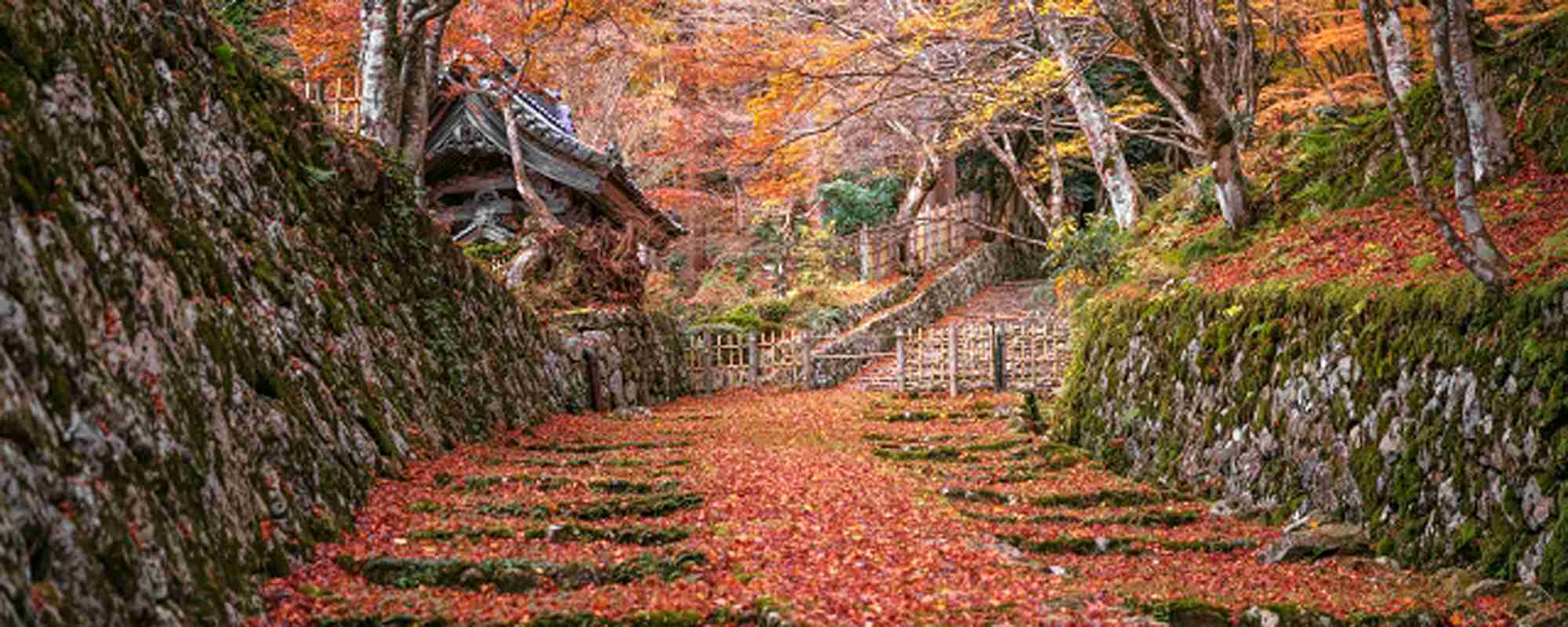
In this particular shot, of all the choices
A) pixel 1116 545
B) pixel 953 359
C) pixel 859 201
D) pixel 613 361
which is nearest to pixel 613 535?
pixel 1116 545

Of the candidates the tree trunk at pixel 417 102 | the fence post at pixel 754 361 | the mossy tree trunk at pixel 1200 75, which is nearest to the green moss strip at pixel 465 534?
the tree trunk at pixel 417 102

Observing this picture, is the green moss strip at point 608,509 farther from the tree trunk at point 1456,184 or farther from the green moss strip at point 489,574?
the tree trunk at point 1456,184

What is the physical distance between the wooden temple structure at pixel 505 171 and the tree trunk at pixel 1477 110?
14.2 m

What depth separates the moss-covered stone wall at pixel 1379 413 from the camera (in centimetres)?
542

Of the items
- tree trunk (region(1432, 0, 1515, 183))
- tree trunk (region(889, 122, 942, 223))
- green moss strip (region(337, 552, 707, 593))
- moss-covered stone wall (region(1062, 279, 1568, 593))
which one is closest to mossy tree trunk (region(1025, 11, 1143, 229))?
moss-covered stone wall (region(1062, 279, 1568, 593))

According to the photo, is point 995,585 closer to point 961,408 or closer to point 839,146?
point 961,408

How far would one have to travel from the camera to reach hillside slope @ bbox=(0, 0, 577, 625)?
382 centimetres

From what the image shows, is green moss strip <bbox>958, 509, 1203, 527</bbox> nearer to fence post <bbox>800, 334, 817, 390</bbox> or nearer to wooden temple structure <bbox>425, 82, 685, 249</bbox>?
wooden temple structure <bbox>425, 82, 685, 249</bbox>

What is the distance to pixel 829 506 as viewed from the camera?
27.5 ft

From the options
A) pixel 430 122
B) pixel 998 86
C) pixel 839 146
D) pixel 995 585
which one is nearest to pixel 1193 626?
pixel 995 585

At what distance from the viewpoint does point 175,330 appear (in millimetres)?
5332

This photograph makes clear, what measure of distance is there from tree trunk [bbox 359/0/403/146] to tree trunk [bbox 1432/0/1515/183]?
30.5 feet

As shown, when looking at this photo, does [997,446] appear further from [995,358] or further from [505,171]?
[505,171]

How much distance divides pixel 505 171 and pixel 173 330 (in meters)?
16.7
